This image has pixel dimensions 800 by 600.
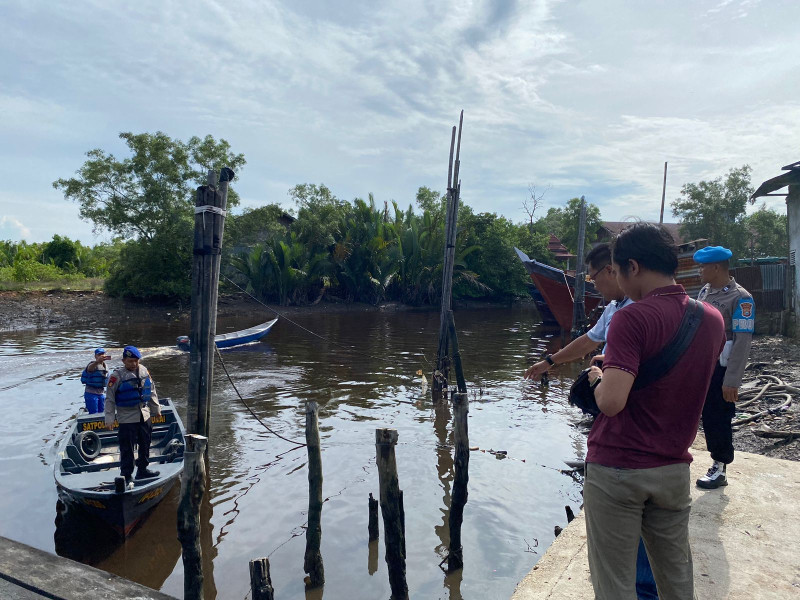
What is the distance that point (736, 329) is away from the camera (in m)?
4.45

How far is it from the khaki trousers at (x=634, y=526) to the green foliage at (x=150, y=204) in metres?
29.1

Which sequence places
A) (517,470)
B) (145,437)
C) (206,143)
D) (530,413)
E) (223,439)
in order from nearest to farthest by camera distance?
(145,437)
(517,470)
(223,439)
(530,413)
(206,143)

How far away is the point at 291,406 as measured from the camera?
12.9 m

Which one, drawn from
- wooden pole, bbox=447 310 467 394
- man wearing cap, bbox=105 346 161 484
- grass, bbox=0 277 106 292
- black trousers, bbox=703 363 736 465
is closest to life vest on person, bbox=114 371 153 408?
man wearing cap, bbox=105 346 161 484

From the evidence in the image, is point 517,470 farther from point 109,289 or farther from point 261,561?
point 109,289

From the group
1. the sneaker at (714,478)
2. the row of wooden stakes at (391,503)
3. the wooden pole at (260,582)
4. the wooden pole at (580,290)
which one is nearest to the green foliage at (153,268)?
the wooden pole at (580,290)

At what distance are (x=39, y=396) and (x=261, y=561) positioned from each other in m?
12.0

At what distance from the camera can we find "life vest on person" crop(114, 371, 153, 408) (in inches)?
258

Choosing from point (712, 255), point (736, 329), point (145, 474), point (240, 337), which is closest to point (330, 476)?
point (145, 474)

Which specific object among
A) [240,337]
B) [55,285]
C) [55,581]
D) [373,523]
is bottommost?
[373,523]

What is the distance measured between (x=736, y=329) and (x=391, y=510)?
3.24 meters

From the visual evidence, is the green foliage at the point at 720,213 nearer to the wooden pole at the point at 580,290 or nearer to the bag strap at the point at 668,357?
the wooden pole at the point at 580,290

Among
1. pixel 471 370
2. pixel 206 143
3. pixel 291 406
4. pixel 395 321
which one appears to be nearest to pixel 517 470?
pixel 291 406

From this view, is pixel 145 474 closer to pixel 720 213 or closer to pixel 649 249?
pixel 649 249
